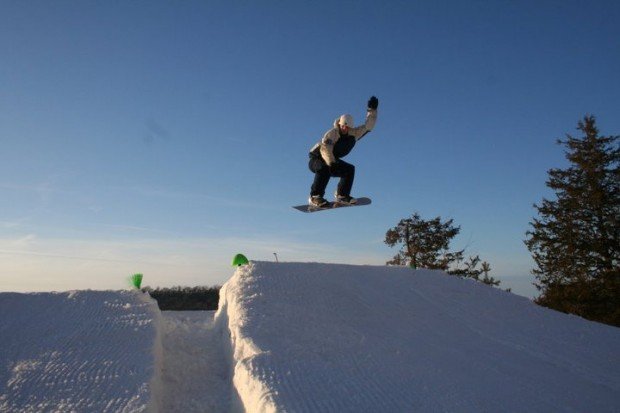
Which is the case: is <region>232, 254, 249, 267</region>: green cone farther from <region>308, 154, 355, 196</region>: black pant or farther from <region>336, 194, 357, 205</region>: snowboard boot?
<region>336, 194, 357, 205</region>: snowboard boot

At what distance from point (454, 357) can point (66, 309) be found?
6711 millimetres

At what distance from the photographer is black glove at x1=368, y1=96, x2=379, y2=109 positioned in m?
9.62

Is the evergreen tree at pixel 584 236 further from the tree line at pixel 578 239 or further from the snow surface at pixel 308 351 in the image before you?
the snow surface at pixel 308 351

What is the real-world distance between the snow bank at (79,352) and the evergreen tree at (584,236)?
19102 millimetres

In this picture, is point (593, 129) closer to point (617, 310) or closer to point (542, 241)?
point (542, 241)

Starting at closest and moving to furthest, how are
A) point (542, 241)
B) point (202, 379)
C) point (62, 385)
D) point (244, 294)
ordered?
1. point (62, 385)
2. point (202, 379)
3. point (244, 294)
4. point (542, 241)

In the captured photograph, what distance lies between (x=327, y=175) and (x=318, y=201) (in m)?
0.58

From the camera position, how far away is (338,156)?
31.6 ft

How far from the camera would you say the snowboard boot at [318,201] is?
9850mm

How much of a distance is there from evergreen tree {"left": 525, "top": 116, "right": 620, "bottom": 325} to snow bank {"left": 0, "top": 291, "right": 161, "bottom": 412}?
19102 millimetres

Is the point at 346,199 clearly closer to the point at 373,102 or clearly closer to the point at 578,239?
the point at 373,102

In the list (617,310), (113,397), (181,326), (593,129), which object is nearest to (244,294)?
(181,326)

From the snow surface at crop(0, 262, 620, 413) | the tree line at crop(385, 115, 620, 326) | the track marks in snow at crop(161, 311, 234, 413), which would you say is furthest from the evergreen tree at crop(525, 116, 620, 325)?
the track marks in snow at crop(161, 311, 234, 413)

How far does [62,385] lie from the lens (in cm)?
589
